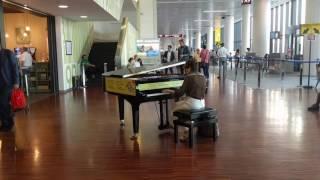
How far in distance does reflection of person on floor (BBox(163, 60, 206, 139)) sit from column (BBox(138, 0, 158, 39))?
618 inches

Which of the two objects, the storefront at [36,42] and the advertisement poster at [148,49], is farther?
the advertisement poster at [148,49]

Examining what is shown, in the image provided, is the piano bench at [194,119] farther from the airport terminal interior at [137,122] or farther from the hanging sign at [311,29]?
the hanging sign at [311,29]

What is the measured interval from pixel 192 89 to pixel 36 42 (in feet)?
30.3

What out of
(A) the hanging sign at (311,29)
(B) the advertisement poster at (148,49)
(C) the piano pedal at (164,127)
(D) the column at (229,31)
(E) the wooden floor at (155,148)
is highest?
(D) the column at (229,31)

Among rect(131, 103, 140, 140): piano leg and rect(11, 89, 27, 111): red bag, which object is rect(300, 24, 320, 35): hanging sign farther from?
rect(11, 89, 27, 111): red bag

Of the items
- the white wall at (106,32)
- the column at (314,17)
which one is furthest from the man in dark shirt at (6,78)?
the column at (314,17)

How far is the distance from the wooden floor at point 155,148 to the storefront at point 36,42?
4182 mm

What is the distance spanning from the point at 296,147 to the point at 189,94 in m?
1.67

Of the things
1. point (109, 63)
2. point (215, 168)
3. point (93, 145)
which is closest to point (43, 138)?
point (93, 145)

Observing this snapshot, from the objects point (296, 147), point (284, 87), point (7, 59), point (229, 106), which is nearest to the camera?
point (296, 147)

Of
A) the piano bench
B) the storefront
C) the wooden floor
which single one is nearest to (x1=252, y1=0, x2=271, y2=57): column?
the storefront

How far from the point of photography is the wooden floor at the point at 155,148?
14.3 feet

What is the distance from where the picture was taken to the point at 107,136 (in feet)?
20.0

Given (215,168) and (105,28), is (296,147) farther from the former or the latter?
(105,28)
